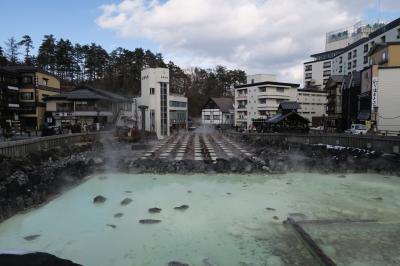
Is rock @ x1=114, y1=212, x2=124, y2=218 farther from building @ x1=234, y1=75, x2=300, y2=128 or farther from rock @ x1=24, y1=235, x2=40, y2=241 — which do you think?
building @ x1=234, y1=75, x2=300, y2=128

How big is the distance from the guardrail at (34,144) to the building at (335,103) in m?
31.3

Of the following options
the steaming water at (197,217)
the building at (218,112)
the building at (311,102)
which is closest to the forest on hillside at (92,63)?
the building at (218,112)

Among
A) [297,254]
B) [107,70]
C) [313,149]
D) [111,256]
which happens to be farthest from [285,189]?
[107,70]

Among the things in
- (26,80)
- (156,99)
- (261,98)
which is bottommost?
(156,99)

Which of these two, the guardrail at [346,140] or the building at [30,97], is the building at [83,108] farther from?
the guardrail at [346,140]

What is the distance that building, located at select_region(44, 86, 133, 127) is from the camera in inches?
1501

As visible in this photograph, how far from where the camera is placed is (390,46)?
30.1 metres

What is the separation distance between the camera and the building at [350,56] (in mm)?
42469

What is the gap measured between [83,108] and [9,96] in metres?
8.61

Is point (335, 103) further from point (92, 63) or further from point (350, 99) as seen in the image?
point (92, 63)

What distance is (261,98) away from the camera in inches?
2283

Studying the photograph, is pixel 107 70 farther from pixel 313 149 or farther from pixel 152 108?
pixel 313 149

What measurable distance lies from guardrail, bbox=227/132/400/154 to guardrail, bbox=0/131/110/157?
1654 centimetres

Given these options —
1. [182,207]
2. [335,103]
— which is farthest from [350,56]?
[182,207]
